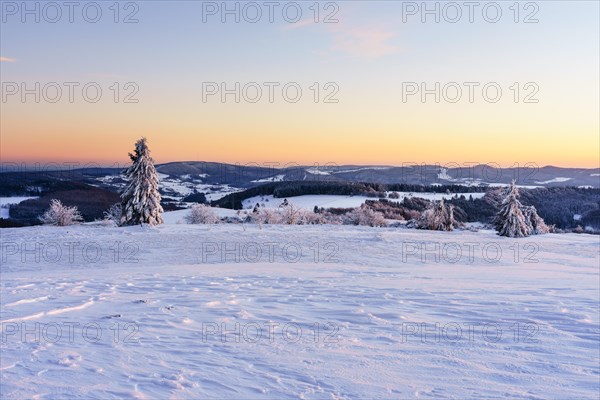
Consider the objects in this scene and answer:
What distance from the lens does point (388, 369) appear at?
18.2 ft

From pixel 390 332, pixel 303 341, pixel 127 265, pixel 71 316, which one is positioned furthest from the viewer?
pixel 127 265

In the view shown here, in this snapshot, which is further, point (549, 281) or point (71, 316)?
point (549, 281)

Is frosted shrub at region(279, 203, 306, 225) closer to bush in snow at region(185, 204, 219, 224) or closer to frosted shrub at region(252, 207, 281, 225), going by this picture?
frosted shrub at region(252, 207, 281, 225)

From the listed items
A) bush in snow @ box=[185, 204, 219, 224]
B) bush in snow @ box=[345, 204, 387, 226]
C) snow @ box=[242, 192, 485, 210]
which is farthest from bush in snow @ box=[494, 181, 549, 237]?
snow @ box=[242, 192, 485, 210]

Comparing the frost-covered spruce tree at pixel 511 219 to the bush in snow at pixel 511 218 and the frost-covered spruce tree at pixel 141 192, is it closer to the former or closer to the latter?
the bush in snow at pixel 511 218

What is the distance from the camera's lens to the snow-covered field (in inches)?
196

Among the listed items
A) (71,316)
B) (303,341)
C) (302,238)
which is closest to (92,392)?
(303,341)

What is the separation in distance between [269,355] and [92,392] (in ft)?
7.06

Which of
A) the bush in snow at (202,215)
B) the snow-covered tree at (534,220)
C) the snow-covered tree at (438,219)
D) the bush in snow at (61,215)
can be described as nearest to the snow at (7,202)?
the bush in snow at (61,215)

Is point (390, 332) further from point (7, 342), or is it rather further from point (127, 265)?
point (127, 265)

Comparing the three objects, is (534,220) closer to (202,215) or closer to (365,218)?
(365,218)

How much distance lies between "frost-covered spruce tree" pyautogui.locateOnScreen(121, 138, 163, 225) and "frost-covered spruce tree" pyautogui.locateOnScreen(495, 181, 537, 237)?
2118cm

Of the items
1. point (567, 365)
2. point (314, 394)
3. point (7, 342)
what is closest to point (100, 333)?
point (7, 342)

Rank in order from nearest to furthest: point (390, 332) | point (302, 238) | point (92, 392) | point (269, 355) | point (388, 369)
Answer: point (92, 392)
point (388, 369)
point (269, 355)
point (390, 332)
point (302, 238)
